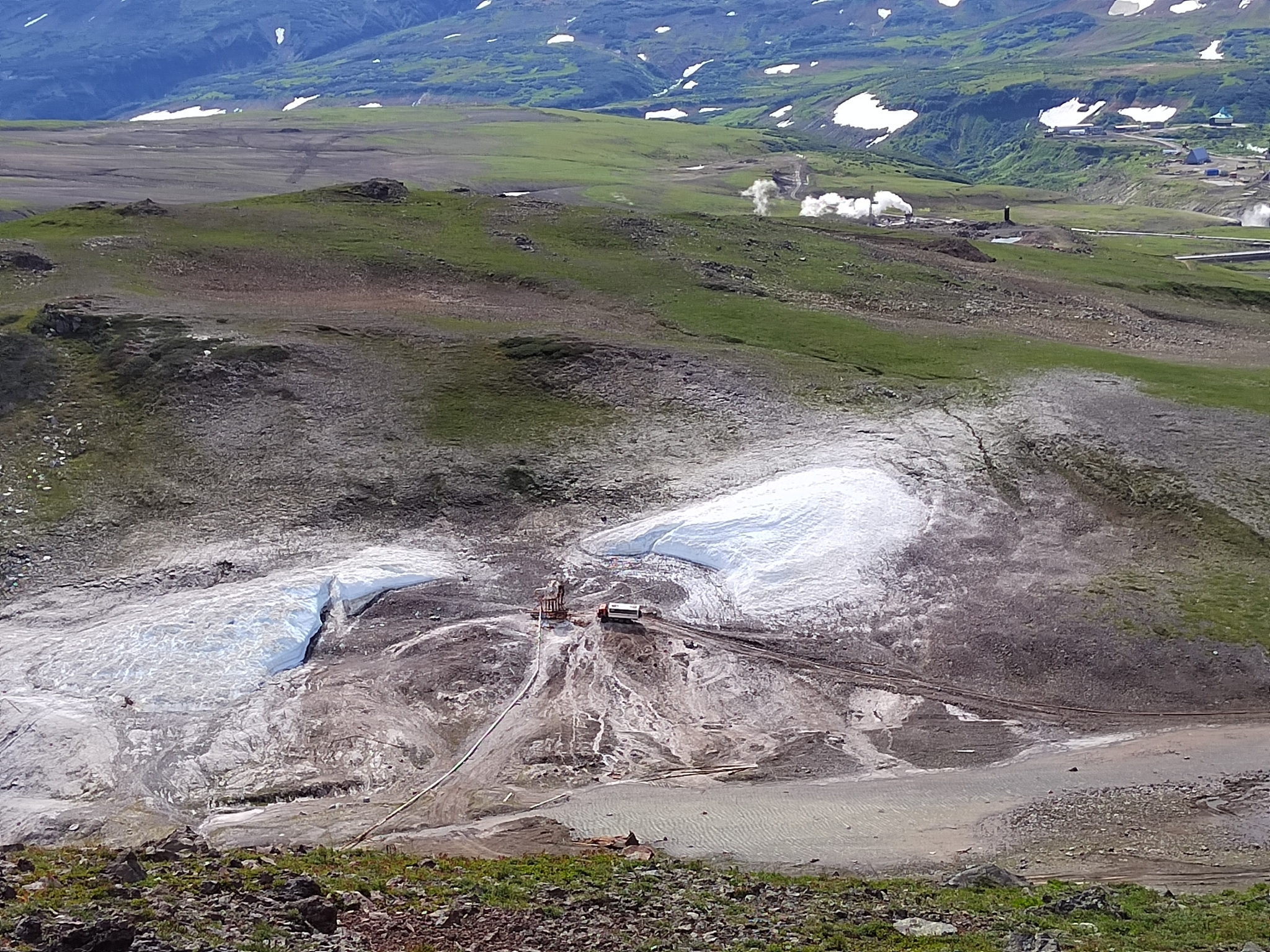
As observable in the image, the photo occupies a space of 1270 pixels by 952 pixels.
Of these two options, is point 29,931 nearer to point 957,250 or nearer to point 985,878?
point 985,878

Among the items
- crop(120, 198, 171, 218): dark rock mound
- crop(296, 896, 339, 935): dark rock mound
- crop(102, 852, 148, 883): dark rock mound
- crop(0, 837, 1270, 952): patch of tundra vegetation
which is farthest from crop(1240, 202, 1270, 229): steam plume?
crop(102, 852, 148, 883): dark rock mound

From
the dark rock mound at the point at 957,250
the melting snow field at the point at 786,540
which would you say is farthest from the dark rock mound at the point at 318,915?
the dark rock mound at the point at 957,250

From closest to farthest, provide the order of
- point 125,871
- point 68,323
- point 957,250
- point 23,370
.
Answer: point 125,871
point 23,370
point 68,323
point 957,250

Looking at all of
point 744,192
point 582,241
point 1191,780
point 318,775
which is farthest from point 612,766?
point 744,192

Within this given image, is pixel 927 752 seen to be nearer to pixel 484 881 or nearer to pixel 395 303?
pixel 484 881

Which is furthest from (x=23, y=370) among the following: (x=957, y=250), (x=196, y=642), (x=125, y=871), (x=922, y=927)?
(x=957, y=250)

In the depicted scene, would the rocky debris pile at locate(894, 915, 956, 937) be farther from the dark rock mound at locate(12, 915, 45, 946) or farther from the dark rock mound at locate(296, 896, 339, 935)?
the dark rock mound at locate(12, 915, 45, 946)
